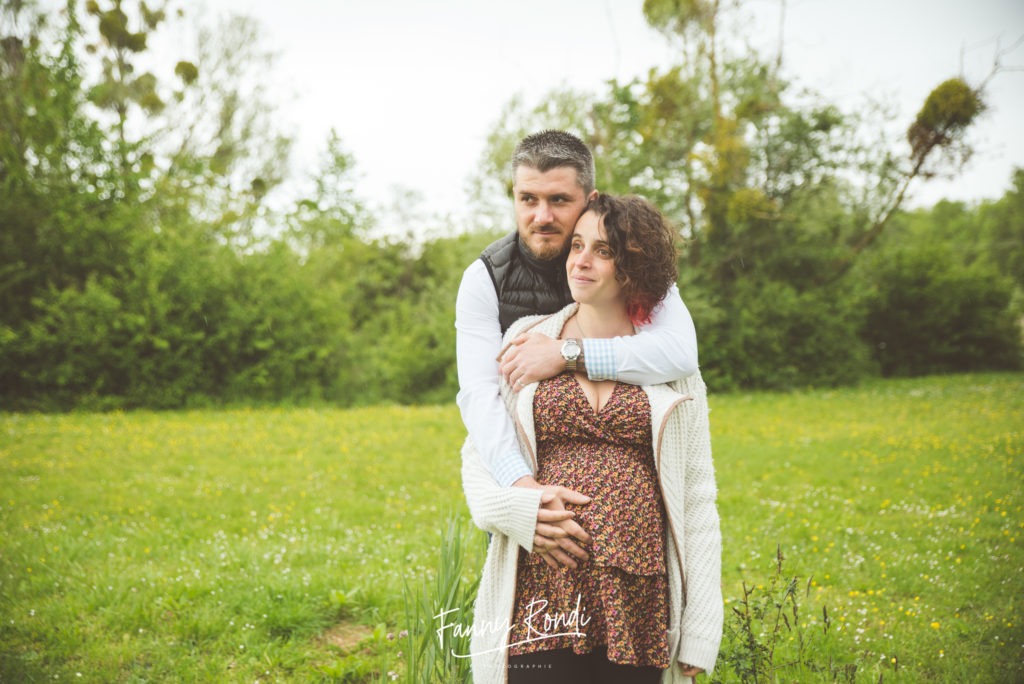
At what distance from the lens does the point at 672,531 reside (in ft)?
6.85

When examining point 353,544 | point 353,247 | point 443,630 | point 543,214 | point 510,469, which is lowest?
point 353,544

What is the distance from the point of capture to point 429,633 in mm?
2641

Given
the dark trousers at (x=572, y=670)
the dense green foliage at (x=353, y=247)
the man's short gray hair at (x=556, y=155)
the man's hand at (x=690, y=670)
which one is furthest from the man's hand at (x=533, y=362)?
the dense green foliage at (x=353, y=247)

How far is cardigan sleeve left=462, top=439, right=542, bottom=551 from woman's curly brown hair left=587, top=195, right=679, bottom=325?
2.64 feet

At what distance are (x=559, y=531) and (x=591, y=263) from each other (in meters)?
0.91

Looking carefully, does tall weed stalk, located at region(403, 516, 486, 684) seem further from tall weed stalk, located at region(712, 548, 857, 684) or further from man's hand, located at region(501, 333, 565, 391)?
tall weed stalk, located at region(712, 548, 857, 684)

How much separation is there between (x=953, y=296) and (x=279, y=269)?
72.5ft

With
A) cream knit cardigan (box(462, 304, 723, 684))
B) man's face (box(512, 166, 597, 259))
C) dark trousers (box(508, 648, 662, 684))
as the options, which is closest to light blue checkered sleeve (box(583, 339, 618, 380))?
cream knit cardigan (box(462, 304, 723, 684))

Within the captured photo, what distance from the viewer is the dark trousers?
2.04m

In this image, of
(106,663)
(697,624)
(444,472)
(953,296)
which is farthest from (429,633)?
(953,296)

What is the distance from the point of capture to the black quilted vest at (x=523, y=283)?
8.40 ft

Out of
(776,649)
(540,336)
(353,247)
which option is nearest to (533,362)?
(540,336)

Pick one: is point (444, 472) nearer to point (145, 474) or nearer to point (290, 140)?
point (145, 474)

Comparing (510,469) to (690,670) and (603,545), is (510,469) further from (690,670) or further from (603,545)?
(690,670)
